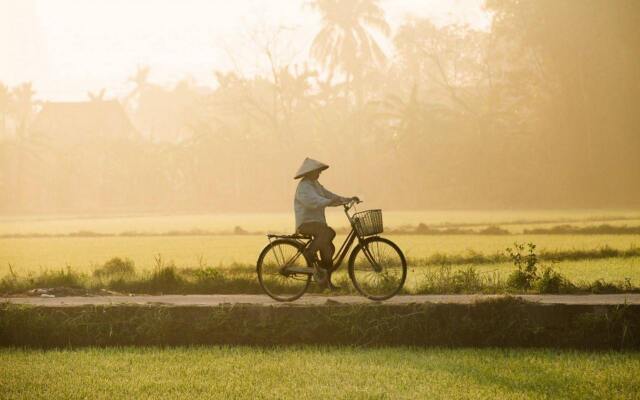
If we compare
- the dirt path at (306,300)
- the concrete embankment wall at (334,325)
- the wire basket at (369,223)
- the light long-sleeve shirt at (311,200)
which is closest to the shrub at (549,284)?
the dirt path at (306,300)

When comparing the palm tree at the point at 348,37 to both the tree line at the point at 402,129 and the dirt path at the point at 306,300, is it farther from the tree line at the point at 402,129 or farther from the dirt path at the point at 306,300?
the dirt path at the point at 306,300

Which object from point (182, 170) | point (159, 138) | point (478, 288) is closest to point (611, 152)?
point (182, 170)

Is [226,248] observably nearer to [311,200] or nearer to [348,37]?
[311,200]

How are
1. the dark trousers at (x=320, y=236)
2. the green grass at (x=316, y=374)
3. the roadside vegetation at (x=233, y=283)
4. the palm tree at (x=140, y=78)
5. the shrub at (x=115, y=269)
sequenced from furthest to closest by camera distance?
the palm tree at (x=140, y=78), the shrub at (x=115, y=269), the roadside vegetation at (x=233, y=283), the dark trousers at (x=320, y=236), the green grass at (x=316, y=374)

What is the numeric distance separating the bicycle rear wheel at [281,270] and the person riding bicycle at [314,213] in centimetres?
17

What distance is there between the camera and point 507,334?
24.1 feet

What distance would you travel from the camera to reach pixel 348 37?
58500 mm

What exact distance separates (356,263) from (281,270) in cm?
81

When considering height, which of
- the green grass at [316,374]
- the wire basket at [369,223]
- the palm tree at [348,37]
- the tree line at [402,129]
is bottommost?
the green grass at [316,374]

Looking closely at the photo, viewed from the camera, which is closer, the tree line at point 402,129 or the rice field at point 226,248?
the rice field at point 226,248

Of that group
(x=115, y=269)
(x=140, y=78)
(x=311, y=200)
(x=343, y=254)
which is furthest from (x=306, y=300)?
(x=140, y=78)

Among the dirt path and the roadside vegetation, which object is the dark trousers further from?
the roadside vegetation

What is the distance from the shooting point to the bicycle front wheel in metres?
8.03

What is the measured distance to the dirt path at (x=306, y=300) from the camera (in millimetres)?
7641
